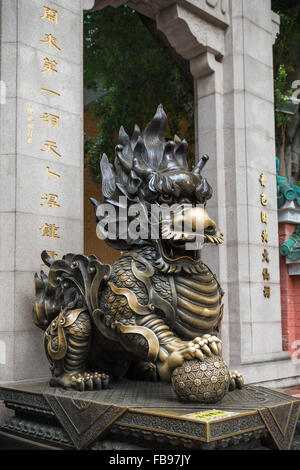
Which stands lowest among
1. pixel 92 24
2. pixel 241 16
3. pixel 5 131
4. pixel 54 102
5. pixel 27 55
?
pixel 5 131

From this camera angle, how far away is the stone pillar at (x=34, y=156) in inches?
133

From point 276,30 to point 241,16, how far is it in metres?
0.78

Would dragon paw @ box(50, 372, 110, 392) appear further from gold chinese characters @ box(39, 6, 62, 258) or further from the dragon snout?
gold chinese characters @ box(39, 6, 62, 258)

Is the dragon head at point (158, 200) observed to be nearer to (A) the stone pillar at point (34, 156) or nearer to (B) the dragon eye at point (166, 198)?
(B) the dragon eye at point (166, 198)

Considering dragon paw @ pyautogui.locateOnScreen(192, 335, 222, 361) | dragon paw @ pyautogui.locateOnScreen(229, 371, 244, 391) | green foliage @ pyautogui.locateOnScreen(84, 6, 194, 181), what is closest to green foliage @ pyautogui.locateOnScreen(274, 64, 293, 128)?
green foliage @ pyautogui.locateOnScreen(84, 6, 194, 181)

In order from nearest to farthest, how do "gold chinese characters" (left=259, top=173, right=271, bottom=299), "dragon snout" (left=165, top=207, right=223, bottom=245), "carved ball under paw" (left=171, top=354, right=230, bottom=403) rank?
"carved ball under paw" (left=171, top=354, right=230, bottom=403) → "dragon snout" (left=165, top=207, right=223, bottom=245) → "gold chinese characters" (left=259, top=173, right=271, bottom=299)

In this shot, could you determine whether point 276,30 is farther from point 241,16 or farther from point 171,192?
point 171,192

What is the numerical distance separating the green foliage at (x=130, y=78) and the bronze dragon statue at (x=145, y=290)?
5977 mm

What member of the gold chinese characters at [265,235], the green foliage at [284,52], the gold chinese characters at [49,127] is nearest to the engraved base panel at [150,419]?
the gold chinese characters at [49,127]

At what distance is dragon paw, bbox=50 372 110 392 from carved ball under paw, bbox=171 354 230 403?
577mm

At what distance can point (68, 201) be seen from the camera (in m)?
3.76

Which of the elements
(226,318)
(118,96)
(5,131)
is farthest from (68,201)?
(118,96)

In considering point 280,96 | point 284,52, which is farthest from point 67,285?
point 284,52

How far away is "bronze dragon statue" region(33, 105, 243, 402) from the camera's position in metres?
2.44
